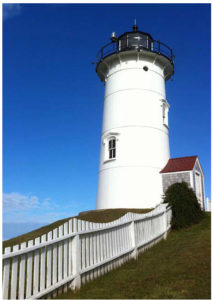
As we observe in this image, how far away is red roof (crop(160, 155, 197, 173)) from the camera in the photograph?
1806 centimetres

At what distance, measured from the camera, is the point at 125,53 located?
2098cm

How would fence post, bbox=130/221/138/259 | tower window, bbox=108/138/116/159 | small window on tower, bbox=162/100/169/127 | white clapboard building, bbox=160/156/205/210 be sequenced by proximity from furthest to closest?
small window on tower, bbox=162/100/169/127 → tower window, bbox=108/138/116/159 → white clapboard building, bbox=160/156/205/210 → fence post, bbox=130/221/138/259

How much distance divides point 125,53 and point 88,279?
1760 centimetres

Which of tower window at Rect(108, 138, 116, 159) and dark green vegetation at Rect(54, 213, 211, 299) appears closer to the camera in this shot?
dark green vegetation at Rect(54, 213, 211, 299)

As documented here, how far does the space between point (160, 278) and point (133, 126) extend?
1412cm

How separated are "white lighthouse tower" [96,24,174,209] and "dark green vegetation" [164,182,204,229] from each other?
3818mm

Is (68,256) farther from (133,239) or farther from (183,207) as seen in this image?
(183,207)

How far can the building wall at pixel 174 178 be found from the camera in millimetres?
17750

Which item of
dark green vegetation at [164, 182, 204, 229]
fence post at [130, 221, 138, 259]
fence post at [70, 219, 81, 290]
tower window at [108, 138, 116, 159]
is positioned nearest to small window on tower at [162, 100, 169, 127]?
tower window at [108, 138, 116, 159]

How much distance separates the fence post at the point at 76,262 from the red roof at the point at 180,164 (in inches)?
505

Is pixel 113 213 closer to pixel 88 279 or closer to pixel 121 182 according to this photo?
pixel 121 182

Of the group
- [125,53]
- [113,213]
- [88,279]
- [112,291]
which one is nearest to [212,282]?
[112,291]

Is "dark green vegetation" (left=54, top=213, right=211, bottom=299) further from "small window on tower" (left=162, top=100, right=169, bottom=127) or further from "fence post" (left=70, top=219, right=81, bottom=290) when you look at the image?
"small window on tower" (left=162, top=100, right=169, bottom=127)

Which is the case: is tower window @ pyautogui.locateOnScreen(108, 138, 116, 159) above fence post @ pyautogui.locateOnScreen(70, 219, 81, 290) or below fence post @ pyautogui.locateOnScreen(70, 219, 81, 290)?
above
